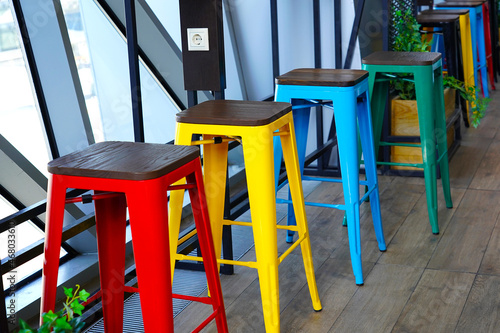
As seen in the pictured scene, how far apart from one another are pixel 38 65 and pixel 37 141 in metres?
0.32

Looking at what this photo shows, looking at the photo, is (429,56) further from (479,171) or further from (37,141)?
(37,141)

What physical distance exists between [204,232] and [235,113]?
0.44 meters

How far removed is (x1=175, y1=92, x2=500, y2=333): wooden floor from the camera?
1985 mm

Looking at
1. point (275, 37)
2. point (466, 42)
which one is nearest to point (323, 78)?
point (275, 37)

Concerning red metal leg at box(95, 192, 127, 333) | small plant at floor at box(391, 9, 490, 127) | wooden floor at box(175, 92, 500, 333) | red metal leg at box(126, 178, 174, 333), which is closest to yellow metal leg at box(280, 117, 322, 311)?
wooden floor at box(175, 92, 500, 333)

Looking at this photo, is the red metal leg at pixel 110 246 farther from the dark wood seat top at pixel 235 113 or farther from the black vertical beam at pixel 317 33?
the black vertical beam at pixel 317 33

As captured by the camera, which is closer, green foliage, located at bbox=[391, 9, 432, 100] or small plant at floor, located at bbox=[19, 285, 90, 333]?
small plant at floor, located at bbox=[19, 285, 90, 333]

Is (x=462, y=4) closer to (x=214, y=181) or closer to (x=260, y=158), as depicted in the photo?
(x=214, y=181)

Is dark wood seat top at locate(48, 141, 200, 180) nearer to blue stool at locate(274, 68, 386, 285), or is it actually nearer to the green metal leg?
blue stool at locate(274, 68, 386, 285)

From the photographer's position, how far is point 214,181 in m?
2.04

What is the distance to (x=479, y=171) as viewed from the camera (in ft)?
11.5

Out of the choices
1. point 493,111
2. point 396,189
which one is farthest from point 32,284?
A: point 493,111

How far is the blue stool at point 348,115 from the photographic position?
6.94 ft

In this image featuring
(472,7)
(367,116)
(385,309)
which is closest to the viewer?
(385,309)
